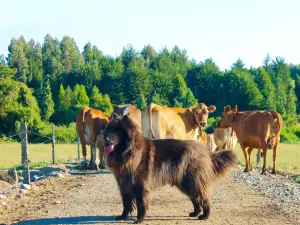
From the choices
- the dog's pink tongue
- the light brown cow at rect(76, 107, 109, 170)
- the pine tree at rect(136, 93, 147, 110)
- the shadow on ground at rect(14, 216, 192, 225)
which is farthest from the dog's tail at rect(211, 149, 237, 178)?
the pine tree at rect(136, 93, 147, 110)

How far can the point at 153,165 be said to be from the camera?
25.2 feet

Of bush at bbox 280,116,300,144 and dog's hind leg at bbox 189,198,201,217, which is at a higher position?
dog's hind leg at bbox 189,198,201,217

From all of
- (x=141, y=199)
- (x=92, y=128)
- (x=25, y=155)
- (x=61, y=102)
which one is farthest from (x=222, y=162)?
(x=61, y=102)

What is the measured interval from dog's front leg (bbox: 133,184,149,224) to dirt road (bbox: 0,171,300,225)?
0.24 meters

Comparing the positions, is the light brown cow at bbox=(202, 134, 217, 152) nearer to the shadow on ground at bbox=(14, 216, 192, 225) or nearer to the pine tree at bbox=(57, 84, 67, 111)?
the shadow on ground at bbox=(14, 216, 192, 225)

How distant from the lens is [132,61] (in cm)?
9069

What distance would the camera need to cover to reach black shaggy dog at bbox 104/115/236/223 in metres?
7.49

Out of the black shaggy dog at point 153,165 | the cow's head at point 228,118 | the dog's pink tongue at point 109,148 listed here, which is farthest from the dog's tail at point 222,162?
the cow's head at point 228,118

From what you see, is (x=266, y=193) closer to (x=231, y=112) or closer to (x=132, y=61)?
(x=231, y=112)

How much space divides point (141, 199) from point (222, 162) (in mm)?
1519

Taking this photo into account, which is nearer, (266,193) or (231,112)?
(266,193)

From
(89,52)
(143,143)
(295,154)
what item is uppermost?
(89,52)

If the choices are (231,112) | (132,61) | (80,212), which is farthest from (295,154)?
(132,61)

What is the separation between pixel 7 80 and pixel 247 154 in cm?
4640
